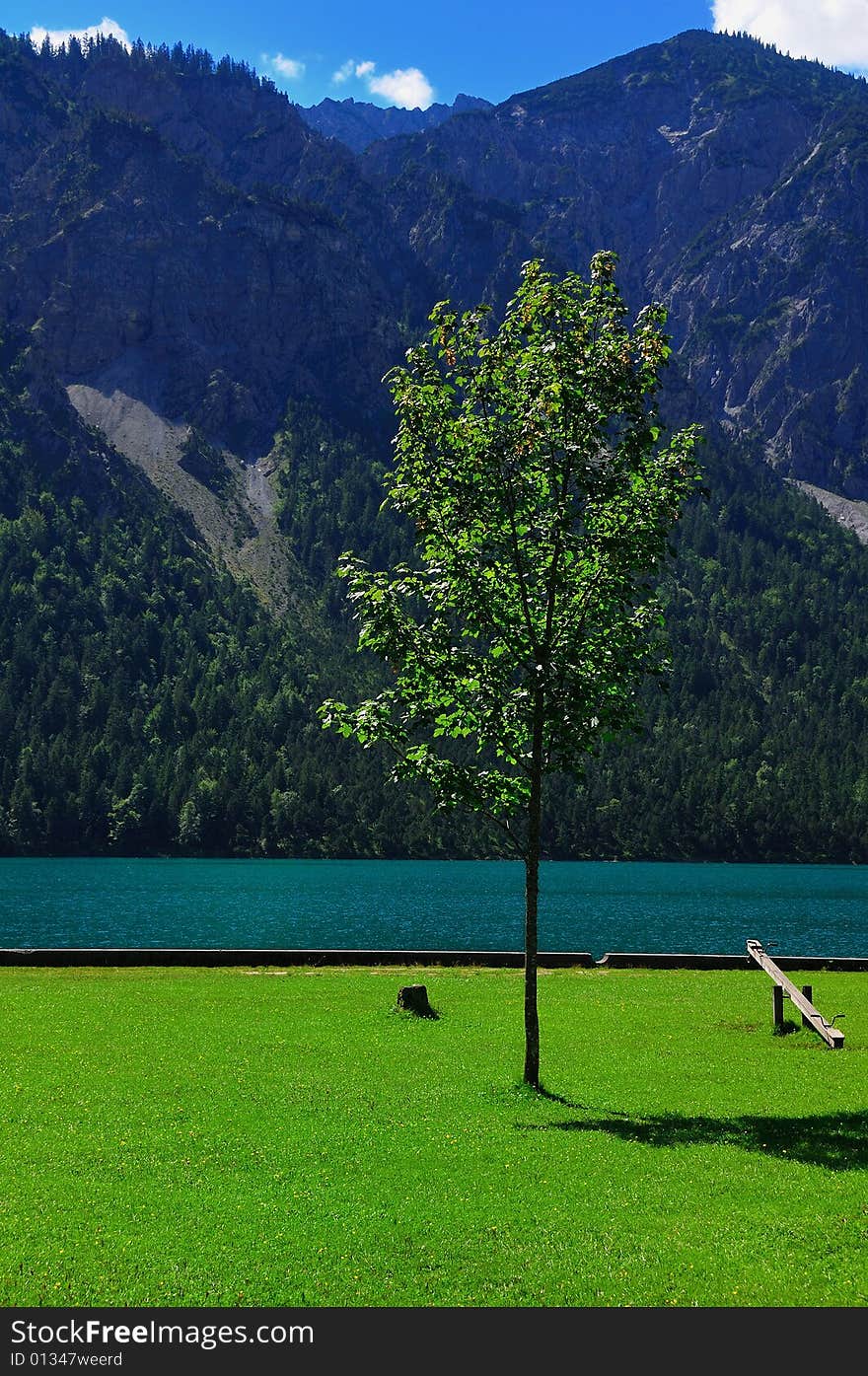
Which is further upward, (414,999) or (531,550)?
(531,550)

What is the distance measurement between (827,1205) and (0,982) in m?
30.4

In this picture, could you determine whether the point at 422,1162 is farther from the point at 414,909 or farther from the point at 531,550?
the point at 414,909

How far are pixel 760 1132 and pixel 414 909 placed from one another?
7393 centimetres

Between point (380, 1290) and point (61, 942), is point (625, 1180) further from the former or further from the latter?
point (61, 942)

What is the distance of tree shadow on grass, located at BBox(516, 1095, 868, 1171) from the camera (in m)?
16.4

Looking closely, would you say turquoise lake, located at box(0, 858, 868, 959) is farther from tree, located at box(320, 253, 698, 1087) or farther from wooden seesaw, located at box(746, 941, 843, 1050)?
tree, located at box(320, 253, 698, 1087)

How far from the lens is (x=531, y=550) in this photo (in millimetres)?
22281

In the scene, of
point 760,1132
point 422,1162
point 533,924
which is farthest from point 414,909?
point 422,1162

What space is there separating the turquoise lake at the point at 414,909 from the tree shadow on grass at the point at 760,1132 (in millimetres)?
40242

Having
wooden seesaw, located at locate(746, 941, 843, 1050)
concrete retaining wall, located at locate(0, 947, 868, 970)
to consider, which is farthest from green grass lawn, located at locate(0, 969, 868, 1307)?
concrete retaining wall, located at locate(0, 947, 868, 970)

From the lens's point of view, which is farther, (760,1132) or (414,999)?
(414,999)

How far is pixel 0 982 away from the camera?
36438 millimetres

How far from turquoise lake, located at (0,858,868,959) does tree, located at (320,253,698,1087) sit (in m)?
38.8

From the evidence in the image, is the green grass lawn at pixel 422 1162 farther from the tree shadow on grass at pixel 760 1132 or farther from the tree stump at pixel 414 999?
the tree stump at pixel 414 999
